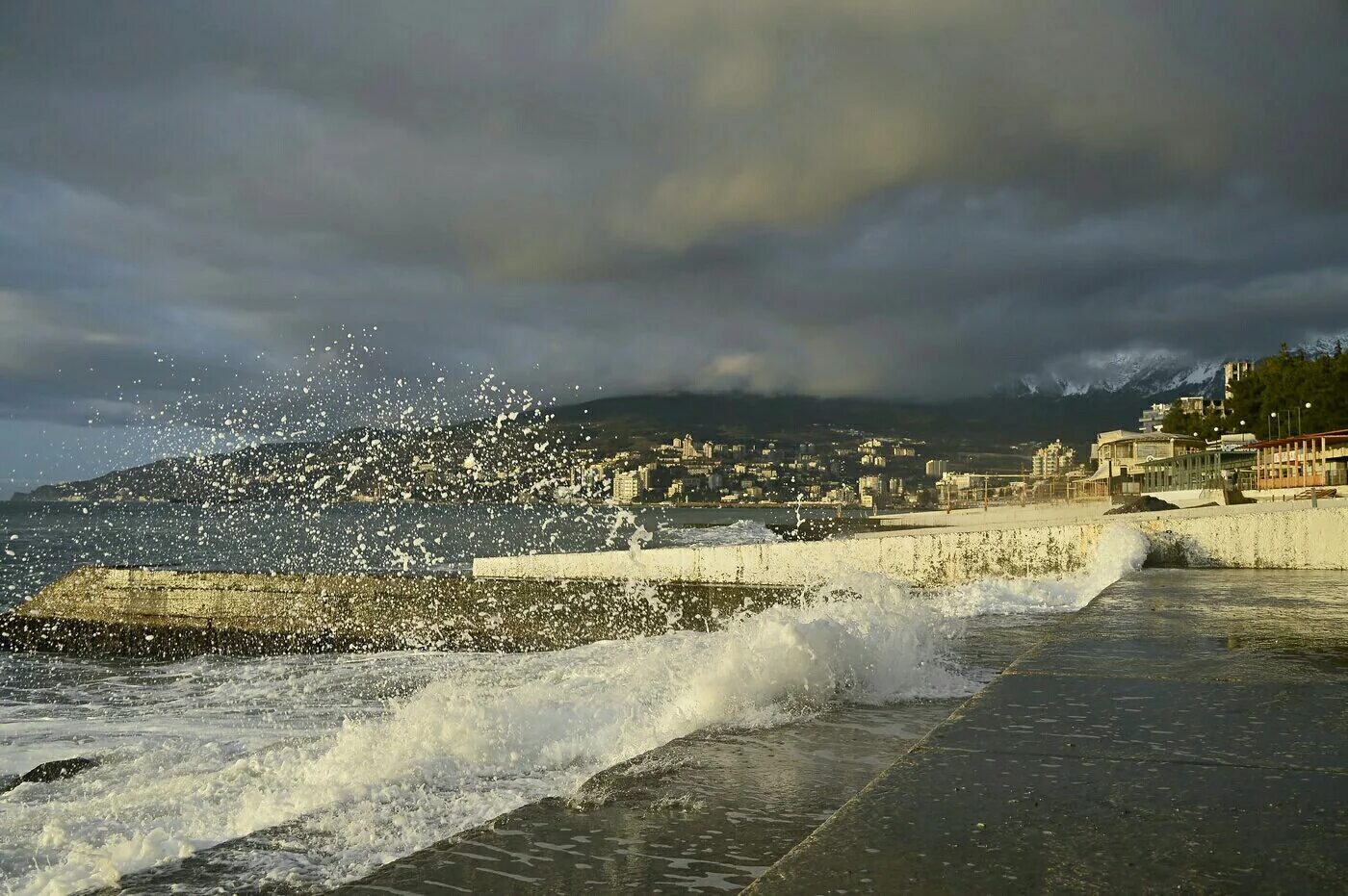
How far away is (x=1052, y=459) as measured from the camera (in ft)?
422

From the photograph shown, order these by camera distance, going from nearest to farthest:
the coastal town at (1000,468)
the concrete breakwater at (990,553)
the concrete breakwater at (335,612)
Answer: the concrete breakwater at (990,553)
the concrete breakwater at (335,612)
the coastal town at (1000,468)

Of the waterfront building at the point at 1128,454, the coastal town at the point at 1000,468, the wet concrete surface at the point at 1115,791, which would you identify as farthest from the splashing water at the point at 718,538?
the wet concrete surface at the point at 1115,791

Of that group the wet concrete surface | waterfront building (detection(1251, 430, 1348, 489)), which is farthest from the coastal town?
the wet concrete surface

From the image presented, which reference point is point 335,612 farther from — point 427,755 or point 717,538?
point 717,538

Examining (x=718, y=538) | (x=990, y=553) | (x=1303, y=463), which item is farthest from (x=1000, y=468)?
(x=990, y=553)

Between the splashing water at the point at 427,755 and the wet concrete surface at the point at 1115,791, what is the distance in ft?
4.55

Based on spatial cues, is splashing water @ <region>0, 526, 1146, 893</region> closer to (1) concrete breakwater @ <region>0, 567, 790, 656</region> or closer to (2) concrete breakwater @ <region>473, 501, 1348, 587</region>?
(1) concrete breakwater @ <region>0, 567, 790, 656</region>

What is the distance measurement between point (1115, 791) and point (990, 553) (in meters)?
12.4

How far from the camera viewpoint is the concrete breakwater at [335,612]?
13.6 meters

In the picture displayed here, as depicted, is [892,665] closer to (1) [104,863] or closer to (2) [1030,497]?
(1) [104,863]

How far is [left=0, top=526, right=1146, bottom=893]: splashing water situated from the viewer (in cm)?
359

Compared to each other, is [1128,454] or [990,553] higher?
→ [1128,454]

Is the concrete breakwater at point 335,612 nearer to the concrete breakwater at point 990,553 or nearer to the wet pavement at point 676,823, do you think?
the concrete breakwater at point 990,553

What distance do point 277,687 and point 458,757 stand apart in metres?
7.94
